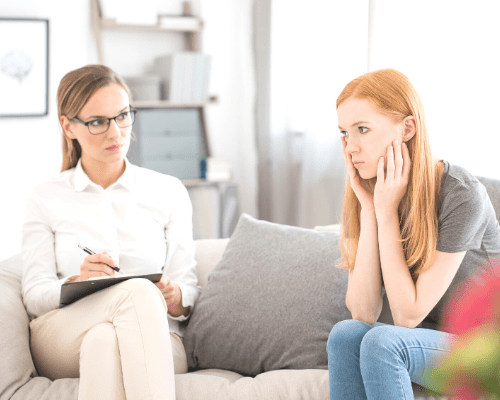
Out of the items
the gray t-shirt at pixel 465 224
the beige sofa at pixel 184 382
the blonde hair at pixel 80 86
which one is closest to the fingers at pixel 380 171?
the gray t-shirt at pixel 465 224

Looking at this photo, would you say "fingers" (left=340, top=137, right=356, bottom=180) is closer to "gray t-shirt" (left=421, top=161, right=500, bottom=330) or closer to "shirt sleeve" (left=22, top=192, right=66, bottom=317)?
"gray t-shirt" (left=421, top=161, right=500, bottom=330)

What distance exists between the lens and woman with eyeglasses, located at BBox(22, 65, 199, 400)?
4.53 ft

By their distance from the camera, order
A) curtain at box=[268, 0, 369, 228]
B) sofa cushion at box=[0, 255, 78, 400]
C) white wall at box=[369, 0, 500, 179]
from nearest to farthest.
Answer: sofa cushion at box=[0, 255, 78, 400] → white wall at box=[369, 0, 500, 179] → curtain at box=[268, 0, 369, 228]

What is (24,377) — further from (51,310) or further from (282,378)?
(282,378)

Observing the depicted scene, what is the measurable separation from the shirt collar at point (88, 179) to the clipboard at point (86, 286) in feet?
1.24

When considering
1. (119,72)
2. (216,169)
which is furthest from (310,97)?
(119,72)

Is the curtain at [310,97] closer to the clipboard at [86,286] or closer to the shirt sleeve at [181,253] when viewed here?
the shirt sleeve at [181,253]

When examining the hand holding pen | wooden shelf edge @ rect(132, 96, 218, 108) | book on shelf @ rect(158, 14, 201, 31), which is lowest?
the hand holding pen

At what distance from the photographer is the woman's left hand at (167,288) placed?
1.48 metres

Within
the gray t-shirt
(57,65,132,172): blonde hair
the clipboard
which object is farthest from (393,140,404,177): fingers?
(57,65,132,172): blonde hair

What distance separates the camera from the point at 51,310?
1.48 meters

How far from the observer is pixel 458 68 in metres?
1.97

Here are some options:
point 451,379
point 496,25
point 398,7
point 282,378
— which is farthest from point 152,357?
point 398,7

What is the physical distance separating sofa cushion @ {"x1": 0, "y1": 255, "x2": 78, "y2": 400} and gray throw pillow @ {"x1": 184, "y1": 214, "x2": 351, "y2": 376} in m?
Answer: 0.40
